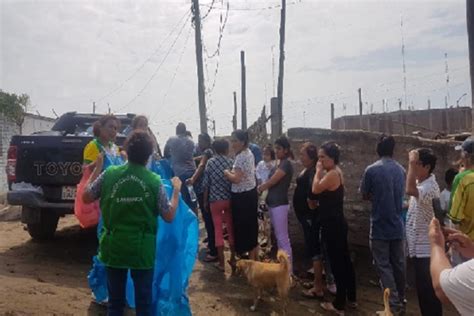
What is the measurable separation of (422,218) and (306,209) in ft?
5.39

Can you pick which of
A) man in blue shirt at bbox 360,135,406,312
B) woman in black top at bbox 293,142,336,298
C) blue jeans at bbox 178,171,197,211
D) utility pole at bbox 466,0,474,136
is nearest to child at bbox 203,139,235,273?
blue jeans at bbox 178,171,197,211

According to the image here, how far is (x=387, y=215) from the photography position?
5023mm

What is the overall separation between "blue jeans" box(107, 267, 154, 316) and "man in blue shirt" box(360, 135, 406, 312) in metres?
2.81

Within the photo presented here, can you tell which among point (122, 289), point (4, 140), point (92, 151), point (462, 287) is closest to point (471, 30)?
point (92, 151)

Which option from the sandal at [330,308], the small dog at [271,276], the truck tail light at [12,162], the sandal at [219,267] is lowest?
the sandal at [330,308]

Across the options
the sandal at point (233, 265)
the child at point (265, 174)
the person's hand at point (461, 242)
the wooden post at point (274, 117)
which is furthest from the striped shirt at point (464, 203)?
the wooden post at point (274, 117)

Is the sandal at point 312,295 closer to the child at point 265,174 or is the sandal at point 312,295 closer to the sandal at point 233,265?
the sandal at point 233,265

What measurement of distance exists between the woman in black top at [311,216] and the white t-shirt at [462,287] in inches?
132

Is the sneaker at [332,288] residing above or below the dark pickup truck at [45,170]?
below

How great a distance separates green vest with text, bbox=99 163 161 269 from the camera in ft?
10.7

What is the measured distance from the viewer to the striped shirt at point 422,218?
4273mm

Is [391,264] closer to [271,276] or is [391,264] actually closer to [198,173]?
Result: [271,276]

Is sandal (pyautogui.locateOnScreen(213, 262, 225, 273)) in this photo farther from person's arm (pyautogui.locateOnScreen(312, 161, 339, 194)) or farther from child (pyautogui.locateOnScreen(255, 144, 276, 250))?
person's arm (pyautogui.locateOnScreen(312, 161, 339, 194))

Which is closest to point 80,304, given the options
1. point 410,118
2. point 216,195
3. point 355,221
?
point 216,195
